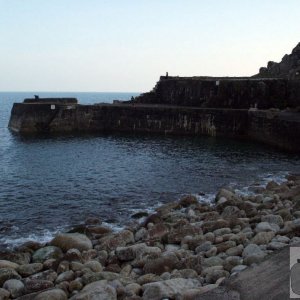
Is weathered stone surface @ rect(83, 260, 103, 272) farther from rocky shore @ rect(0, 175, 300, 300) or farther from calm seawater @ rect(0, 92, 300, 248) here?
calm seawater @ rect(0, 92, 300, 248)

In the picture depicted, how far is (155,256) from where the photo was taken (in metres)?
9.17

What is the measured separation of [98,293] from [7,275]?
9.65ft

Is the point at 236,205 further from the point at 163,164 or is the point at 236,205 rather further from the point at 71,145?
the point at 71,145

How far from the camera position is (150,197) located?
1708cm

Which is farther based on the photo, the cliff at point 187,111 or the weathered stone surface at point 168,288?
the cliff at point 187,111

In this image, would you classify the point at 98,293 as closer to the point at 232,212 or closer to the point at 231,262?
the point at 231,262

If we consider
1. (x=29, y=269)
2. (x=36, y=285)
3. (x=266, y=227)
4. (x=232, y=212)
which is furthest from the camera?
(x=232, y=212)

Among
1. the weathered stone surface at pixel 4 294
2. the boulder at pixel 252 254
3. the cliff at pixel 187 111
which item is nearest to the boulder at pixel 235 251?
the boulder at pixel 252 254

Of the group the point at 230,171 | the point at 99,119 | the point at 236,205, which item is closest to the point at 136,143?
the point at 99,119

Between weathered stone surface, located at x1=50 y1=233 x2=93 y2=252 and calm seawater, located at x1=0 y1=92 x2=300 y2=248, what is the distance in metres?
1.50

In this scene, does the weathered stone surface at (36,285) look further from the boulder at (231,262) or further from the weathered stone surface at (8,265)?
the boulder at (231,262)

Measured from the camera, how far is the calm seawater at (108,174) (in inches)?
580

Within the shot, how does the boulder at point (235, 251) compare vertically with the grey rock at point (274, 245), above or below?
below

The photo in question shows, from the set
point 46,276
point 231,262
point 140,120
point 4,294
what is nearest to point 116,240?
point 46,276
